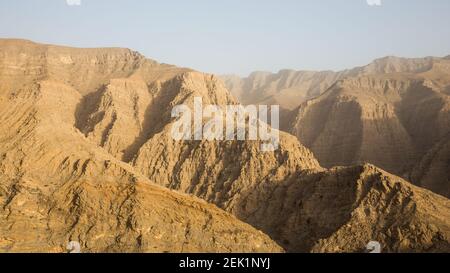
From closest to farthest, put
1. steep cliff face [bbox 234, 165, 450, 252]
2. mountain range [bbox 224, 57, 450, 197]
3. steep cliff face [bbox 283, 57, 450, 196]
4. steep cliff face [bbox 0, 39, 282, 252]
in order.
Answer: steep cliff face [bbox 0, 39, 282, 252] → steep cliff face [bbox 234, 165, 450, 252] → mountain range [bbox 224, 57, 450, 197] → steep cliff face [bbox 283, 57, 450, 196]

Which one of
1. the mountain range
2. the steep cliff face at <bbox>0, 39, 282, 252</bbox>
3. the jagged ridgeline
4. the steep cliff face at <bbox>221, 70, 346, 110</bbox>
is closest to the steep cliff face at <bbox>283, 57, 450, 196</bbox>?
the mountain range

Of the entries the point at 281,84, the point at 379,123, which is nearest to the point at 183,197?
the point at 379,123

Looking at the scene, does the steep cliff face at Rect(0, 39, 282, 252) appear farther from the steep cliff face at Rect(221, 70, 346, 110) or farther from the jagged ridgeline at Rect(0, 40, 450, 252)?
the steep cliff face at Rect(221, 70, 346, 110)

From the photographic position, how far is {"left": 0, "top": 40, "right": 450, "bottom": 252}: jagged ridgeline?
30562 millimetres

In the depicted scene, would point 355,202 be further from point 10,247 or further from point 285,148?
point 10,247

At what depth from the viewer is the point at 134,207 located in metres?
31.2

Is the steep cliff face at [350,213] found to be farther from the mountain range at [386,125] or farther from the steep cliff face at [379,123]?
the steep cliff face at [379,123]

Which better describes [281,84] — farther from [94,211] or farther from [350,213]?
[94,211]

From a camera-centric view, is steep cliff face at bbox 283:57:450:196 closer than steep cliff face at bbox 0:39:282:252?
No

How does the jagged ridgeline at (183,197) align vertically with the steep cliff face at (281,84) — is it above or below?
below

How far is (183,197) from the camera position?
3284 centimetres

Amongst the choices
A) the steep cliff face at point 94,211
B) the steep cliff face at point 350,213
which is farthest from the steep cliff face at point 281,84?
the steep cliff face at point 94,211

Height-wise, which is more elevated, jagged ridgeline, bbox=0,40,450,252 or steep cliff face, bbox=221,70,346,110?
steep cliff face, bbox=221,70,346,110

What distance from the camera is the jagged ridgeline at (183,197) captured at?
3056 centimetres
